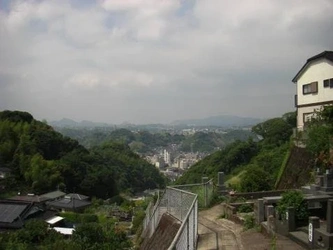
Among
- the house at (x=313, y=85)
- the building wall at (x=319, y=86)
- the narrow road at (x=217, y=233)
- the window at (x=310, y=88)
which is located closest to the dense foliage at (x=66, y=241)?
the narrow road at (x=217, y=233)

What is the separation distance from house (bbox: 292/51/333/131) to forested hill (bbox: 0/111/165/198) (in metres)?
39.1

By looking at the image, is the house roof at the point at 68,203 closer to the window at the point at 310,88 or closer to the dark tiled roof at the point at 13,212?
the dark tiled roof at the point at 13,212

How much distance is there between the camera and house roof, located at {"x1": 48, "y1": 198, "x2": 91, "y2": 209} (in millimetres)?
45406

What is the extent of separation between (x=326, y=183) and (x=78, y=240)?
13.5 m

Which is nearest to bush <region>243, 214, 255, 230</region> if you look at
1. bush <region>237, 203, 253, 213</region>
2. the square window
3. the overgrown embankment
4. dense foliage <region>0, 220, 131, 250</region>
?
bush <region>237, 203, 253, 213</region>

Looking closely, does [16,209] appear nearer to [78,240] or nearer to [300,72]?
[78,240]

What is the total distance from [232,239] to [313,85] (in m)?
13.9

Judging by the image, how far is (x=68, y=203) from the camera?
46500mm

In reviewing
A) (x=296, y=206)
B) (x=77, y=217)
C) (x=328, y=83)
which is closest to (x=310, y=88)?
(x=328, y=83)

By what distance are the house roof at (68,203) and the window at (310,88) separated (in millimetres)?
32108

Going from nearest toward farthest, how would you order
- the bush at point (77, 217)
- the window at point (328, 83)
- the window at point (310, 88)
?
1. the window at point (328, 83)
2. the window at point (310, 88)
3. the bush at point (77, 217)

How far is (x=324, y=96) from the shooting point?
1992cm

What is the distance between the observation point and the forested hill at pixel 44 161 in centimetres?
5269

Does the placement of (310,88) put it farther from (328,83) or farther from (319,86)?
(328,83)
